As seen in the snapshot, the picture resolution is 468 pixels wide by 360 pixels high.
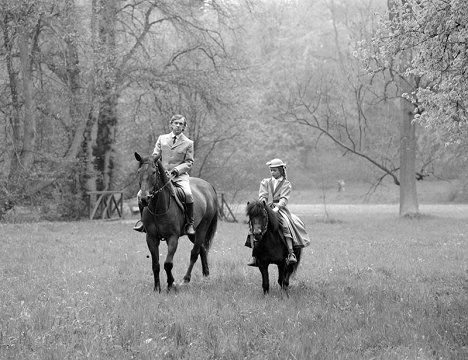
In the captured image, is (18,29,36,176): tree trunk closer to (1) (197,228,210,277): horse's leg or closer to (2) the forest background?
(2) the forest background

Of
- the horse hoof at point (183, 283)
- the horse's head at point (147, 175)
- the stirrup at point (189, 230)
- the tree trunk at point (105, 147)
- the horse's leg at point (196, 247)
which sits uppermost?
the tree trunk at point (105, 147)

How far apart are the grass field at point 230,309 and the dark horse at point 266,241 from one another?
35cm

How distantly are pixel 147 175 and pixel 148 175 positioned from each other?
2 cm

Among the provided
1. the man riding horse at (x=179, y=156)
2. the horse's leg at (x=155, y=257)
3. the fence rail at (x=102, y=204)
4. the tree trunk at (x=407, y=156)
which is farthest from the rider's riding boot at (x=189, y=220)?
the tree trunk at (x=407, y=156)

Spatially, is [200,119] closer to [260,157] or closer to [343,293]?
[260,157]

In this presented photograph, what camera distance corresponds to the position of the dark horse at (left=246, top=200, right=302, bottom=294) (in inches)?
359

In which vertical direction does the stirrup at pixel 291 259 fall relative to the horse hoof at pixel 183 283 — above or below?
above

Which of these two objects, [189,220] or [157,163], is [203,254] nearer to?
[189,220]

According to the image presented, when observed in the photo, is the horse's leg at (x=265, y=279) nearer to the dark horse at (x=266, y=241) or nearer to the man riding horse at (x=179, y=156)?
the dark horse at (x=266, y=241)

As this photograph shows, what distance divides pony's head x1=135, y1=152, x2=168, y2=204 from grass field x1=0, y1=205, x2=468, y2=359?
1614mm

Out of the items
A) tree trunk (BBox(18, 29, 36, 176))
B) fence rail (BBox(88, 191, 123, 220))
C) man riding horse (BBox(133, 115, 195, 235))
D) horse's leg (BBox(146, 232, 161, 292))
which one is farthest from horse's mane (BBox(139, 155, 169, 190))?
fence rail (BBox(88, 191, 123, 220))

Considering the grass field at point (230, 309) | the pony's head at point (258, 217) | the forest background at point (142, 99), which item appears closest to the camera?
the grass field at point (230, 309)

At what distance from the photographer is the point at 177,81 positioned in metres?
28.9

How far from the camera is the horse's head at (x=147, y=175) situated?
31.5 feet
